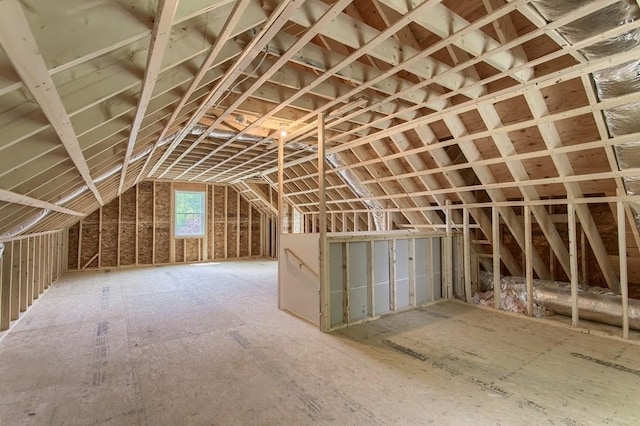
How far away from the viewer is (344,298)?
13.6 ft

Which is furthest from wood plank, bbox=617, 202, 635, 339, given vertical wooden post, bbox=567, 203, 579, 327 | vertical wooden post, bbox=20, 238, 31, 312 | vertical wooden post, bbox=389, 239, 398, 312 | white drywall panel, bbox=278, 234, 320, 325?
vertical wooden post, bbox=20, 238, 31, 312

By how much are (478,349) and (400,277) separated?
A: 1.64m

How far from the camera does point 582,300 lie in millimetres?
4105

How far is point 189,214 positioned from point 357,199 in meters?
6.53

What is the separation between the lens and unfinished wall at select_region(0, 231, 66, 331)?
3992mm

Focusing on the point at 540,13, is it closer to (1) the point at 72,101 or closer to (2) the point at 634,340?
(1) the point at 72,101

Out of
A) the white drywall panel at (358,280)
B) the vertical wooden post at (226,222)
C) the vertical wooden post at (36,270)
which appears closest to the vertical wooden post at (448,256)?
the white drywall panel at (358,280)

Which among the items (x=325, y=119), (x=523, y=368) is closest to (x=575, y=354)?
(x=523, y=368)

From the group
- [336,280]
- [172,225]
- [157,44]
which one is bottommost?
[336,280]

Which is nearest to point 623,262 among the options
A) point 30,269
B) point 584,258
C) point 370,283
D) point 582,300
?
point 582,300

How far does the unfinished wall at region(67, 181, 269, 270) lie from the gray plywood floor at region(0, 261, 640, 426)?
496 cm

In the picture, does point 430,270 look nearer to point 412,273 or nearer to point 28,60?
point 412,273

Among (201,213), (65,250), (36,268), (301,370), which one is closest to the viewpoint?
(301,370)

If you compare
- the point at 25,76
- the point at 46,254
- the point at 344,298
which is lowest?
the point at 344,298
